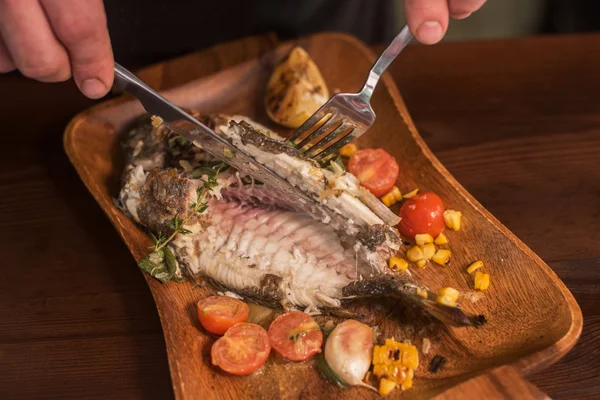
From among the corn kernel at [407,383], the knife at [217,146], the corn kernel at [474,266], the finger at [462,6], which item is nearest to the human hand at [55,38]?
the knife at [217,146]

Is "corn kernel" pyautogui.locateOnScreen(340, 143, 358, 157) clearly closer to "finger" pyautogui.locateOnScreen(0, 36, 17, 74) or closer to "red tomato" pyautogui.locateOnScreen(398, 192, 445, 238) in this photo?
"red tomato" pyautogui.locateOnScreen(398, 192, 445, 238)

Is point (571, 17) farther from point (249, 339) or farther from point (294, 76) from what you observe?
point (249, 339)

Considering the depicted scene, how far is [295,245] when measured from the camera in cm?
297

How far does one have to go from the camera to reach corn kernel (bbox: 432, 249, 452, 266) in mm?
2973

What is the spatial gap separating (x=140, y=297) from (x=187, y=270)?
1.23 ft

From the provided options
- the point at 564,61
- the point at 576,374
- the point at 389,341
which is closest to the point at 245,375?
the point at 389,341

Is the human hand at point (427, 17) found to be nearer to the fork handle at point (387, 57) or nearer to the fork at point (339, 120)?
the fork handle at point (387, 57)

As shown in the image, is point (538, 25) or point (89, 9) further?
point (538, 25)

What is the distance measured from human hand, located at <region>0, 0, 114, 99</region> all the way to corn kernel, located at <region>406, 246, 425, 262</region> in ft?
5.10

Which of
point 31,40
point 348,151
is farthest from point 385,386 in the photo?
point 31,40

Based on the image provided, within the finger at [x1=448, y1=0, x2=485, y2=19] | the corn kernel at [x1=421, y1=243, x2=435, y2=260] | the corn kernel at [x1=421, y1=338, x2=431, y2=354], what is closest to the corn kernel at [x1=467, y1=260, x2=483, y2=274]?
the corn kernel at [x1=421, y1=243, x2=435, y2=260]

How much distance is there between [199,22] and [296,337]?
251 cm

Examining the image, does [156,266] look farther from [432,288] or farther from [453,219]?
[453,219]

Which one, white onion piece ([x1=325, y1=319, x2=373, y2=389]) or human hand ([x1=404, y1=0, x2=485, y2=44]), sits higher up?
human hand ([x1=404, y1=0, x2=485, y2=44])
